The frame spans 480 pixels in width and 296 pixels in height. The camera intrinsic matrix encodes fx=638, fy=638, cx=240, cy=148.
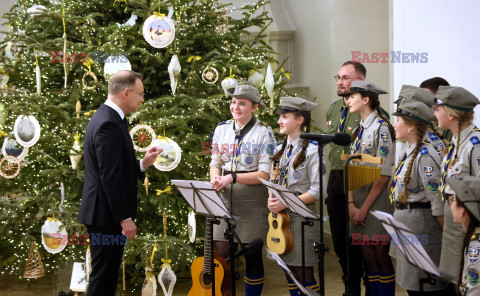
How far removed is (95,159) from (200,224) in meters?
2.04

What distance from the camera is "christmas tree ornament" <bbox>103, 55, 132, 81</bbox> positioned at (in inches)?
200

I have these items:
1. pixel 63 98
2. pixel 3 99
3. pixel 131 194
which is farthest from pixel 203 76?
pixel 131 194

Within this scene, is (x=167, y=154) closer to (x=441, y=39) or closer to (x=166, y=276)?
(x=166, y=276)

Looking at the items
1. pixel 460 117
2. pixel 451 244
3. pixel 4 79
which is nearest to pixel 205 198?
pixel 451 244

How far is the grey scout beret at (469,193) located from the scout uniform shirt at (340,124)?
1591 mm

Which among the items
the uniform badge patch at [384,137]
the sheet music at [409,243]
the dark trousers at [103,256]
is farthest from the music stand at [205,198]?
the uniform badge patch at [384,137]

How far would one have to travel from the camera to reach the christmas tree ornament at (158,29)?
5145 mm

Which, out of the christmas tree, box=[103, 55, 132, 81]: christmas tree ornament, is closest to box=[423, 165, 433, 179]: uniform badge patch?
the christmas tree

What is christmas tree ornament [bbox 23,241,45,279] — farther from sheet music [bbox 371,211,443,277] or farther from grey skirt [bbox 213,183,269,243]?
sheet music [bbox 371,211,443,277]

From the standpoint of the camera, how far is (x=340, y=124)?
4.71 metres

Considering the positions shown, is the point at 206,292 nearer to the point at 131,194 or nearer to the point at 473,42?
the point at 131,194

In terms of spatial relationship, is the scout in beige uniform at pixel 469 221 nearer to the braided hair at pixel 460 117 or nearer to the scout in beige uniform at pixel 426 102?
Result: the braided hair at pixel 460 117

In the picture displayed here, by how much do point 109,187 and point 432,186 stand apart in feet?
5.95

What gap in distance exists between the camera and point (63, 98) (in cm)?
564
